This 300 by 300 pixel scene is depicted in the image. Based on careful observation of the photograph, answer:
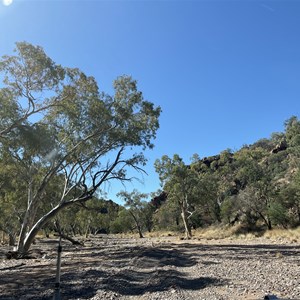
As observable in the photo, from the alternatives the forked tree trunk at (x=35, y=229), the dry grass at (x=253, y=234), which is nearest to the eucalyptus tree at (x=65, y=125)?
the forked tree trunk at (x=35, y=229)

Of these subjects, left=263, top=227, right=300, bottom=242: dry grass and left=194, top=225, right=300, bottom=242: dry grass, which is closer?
left=263, top=227, right=300, bottom=242: dry grass

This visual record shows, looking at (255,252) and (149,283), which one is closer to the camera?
(149,283)

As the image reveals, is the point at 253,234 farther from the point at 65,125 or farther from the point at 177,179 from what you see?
the point at 65,125

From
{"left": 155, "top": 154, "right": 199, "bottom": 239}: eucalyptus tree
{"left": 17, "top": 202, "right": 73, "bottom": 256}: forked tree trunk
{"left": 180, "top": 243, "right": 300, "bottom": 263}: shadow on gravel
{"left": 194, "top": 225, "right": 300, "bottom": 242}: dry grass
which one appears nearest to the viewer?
{"left": 180, "top": 243, "right": 300, "bottom": 263}: shadow on gravel

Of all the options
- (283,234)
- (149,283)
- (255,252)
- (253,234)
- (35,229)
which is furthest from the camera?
(253,234)

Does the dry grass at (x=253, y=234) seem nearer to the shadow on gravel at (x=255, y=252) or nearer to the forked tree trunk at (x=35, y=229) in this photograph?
the shadow on gravel at (x=255, y=252)

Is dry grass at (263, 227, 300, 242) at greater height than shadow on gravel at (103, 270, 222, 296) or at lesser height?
greater

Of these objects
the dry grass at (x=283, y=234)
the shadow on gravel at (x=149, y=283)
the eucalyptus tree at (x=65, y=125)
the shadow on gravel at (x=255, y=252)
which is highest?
the eucalyptus tree at (x=65, y=125)

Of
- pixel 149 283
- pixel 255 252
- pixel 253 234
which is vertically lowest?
pixel 149 283

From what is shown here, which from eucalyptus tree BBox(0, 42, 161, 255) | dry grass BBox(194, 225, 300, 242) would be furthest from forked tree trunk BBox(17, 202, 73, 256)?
dry grass BBox(194, 225, 300, 242)

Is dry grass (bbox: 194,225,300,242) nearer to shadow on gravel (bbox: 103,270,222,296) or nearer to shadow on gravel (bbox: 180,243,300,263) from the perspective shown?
shadow on gravel (bbox: 180,243,300,263)

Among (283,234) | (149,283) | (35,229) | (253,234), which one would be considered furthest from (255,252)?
(253,234)

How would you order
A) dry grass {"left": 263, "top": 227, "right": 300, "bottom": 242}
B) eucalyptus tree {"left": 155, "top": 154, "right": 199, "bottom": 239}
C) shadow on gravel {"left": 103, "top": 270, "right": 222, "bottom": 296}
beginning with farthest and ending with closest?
eucalyptus tree {"left": 155, "top": 154, "right": 199, "bottom": 239}
dry grass {"left": 263, "top": 227, "right": 300, "bottom": 242}
shadow on gravel {"left": 103, "top": 270, "right": 222, "bottom": 296}

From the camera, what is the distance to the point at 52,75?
16.7m
